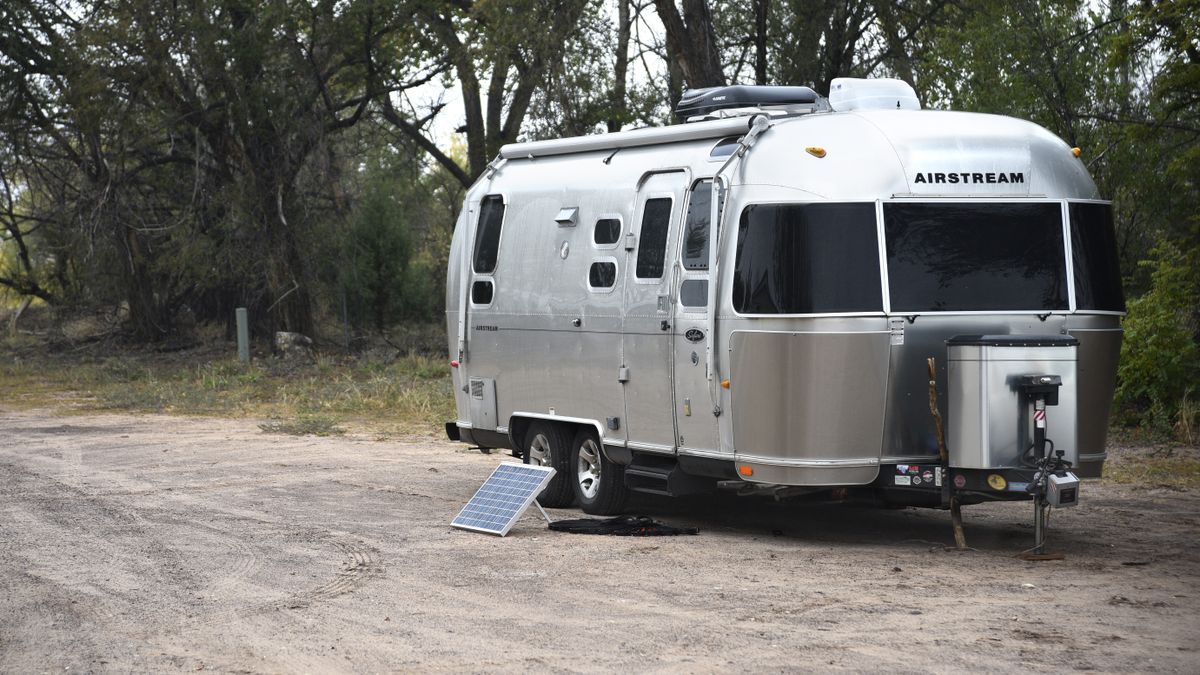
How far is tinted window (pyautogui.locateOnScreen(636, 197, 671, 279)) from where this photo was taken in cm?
1076

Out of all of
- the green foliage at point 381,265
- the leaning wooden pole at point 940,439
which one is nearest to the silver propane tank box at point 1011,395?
the leaning wooden pole at point 940,439

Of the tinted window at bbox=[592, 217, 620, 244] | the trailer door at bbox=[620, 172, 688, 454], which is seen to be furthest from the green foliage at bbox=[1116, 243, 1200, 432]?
the tinted window at bbox=[592, 217, 620, 244]

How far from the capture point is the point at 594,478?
1180cm

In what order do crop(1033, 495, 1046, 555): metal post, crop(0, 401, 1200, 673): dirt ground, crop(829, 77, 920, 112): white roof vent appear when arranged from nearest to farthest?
crop(0, 401, 1200, 673): dirt ground, crop(1033, 495, 1046, 555): metal post, crop(829, 77, 920, 112): white roof vent

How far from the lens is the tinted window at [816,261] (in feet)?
31.3

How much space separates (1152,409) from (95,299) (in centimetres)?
2646

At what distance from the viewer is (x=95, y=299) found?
3541 centimetres

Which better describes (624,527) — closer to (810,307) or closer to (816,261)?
(810,307)

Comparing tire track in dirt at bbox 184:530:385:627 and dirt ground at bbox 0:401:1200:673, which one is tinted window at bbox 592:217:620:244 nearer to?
dirt ground at bbox 0:401:1200:673

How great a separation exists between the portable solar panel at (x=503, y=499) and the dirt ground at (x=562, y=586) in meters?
0.17

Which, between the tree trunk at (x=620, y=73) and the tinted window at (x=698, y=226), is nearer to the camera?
the tinted window at (x=698, y=226)

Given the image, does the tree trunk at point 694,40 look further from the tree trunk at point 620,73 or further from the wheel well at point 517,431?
the wheel well at point 517,431

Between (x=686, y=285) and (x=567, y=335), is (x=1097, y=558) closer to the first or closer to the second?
(x=686, y=285)

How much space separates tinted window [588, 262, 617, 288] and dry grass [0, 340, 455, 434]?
8026mm
